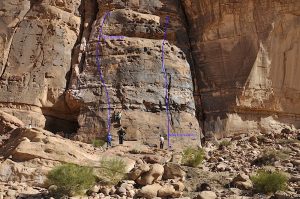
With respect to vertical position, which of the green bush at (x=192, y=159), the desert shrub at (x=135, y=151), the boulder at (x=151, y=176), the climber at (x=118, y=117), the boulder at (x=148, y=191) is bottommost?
the boulder at (x=148, y=191)

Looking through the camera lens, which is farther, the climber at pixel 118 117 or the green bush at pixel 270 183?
the climber at pixel 118 117

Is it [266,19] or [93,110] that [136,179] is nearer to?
[93,110]

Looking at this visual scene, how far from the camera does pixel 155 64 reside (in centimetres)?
2194

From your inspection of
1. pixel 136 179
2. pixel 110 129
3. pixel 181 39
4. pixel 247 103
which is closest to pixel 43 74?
pixel 110 129

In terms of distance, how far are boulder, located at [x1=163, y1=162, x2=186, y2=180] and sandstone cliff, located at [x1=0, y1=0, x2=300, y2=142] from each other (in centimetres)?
758

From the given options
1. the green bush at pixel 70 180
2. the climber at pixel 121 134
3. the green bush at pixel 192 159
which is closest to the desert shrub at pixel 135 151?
the green bush at pixel 192 159

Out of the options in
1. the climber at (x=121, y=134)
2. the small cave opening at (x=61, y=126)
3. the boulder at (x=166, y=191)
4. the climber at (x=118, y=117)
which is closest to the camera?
the boulder at (x=166, y=191)

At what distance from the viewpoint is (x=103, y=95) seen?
21.2 m

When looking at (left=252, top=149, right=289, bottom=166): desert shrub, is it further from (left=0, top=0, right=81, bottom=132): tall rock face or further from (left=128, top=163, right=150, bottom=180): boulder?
(left=0, top=0, right=81, bottom=132): tall rock face

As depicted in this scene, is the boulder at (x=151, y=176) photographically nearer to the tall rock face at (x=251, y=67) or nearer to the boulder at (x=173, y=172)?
Result: the boulder at (x=173, y=172)

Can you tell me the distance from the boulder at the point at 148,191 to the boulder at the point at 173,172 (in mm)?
1135

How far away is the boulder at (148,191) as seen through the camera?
1147 centimetres

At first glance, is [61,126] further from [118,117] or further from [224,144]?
[224,144]

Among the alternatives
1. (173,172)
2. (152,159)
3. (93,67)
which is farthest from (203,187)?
(93,67)
